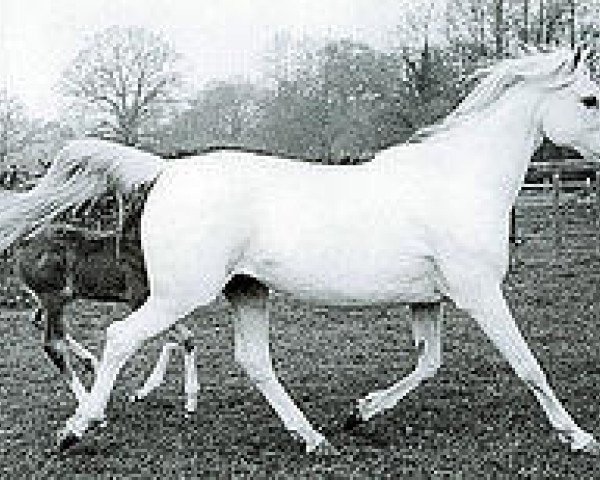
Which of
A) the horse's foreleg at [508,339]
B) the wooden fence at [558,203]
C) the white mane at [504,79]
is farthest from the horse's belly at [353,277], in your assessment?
the wooden fence at [558,203]

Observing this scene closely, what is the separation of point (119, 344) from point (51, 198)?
3.46 feet

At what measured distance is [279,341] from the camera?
32.5 feet

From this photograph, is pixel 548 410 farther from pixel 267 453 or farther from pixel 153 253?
pixel 153 253

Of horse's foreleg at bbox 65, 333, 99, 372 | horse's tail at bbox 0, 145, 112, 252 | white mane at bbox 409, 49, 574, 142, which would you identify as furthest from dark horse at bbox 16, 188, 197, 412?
white mane at bbox 409, 49, 574, 142

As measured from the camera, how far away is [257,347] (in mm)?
5645

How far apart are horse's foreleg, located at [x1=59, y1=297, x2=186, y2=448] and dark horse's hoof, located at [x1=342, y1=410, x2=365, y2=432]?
1.23 metres

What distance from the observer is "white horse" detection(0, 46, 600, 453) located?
16.7 feet

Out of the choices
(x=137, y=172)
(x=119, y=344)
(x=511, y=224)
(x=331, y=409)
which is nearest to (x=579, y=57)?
(x=511, y=224)

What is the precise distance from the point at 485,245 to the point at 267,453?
1512 millimetres

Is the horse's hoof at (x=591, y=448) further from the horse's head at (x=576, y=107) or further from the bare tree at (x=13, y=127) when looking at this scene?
the bare tree at (x=13, y=127)

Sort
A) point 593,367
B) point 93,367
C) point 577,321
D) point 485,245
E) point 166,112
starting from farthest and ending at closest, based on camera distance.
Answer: point 166,112 < point 577,321 < point 593,367 < point 93,367 < point 485,245

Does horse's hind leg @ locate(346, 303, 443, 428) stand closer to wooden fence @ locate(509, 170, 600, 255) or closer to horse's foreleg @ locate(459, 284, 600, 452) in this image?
horse's foreleg @ locate(459, 284, 600, 452)

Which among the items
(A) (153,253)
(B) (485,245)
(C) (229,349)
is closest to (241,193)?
(A) (153,253)

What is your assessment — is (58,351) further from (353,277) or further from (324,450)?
(353,277)
